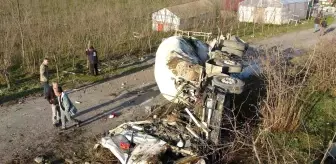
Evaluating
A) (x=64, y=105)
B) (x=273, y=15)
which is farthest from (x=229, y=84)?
(x=273, y=15)

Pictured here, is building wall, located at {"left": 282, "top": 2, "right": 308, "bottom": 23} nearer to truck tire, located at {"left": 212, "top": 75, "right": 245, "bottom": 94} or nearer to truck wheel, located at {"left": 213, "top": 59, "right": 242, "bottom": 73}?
truck wheel, located at {"left": 213, "top": 59, "right": 242, "bottom": 73}

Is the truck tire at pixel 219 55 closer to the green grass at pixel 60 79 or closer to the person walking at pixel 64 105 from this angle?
the person walking at pixel 64 105

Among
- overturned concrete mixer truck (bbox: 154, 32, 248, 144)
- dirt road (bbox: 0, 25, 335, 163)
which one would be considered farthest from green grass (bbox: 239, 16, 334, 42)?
overturned concrete mixer truck (bbox: 154, 32, 248, 144)

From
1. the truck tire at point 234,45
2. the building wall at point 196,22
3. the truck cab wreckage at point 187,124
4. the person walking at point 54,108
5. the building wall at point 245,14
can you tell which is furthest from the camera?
the building wall at point 245,14

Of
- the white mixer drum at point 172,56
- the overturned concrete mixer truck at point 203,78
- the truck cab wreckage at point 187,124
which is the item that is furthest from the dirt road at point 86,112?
the truck cab wreckage at point 187,124

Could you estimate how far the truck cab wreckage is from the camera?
7289mm

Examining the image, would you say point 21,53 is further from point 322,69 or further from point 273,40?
point 273,40

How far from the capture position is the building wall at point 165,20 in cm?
2127

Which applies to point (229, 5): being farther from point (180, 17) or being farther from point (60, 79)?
point (60, 79)

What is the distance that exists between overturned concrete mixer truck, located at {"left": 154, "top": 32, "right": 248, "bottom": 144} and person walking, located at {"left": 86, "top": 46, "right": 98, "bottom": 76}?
290 centimetres

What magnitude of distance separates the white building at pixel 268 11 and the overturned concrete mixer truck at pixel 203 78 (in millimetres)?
13976

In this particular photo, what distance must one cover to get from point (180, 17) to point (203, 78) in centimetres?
1321

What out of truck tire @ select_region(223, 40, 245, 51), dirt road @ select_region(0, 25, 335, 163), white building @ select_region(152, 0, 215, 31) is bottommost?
dirt road @ select_region(0, 25, 335, 163)

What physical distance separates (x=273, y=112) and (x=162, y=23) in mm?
13470
